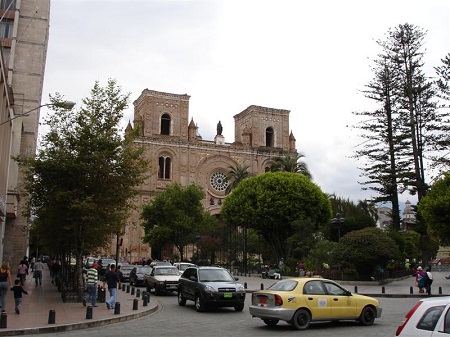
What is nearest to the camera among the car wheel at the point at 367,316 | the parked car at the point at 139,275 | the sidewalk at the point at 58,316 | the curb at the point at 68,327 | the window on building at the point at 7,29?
the curb at the point at 68,327

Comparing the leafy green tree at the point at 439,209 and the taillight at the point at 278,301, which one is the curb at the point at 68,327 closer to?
the taillight at the point at 278,301

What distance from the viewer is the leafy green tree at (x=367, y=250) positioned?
2683 cm

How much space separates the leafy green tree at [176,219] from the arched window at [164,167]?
45.9ft

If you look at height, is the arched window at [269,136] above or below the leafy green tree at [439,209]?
above

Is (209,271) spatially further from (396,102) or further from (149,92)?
(149,92)

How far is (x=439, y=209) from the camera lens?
28.5 metres

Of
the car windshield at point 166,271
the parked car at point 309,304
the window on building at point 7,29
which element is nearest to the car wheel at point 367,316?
the parked car at point 309,304

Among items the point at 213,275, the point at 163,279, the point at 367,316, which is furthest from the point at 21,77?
the point at 367,316

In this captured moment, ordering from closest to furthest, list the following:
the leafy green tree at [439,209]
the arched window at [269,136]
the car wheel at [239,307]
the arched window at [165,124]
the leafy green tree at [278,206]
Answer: the car wheel at [239,307] < the leafy green tree at [439,209] < the leafy green tree at [278,206] < the arched window at [165,124] < the arched window at [269,136]

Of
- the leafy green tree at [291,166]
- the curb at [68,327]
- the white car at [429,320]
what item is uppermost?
the leafy green tree at [291,166]

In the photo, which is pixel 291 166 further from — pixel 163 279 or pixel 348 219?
pixel 163 279

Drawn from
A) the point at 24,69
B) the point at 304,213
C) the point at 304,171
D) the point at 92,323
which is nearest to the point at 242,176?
the point at 304,171

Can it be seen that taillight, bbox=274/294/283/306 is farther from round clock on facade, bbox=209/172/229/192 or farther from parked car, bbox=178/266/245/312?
round clock on facade, bbox=209/172/229/192

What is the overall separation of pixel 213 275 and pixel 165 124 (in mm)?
54253
